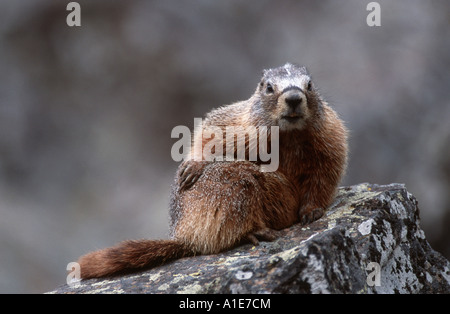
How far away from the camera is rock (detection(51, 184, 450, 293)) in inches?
116

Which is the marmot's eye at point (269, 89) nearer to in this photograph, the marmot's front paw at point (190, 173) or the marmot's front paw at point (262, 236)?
the marmot's front paw at point (190, 173)

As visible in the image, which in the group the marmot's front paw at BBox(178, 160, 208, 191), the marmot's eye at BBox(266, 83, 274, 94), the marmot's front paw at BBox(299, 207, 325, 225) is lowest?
the marmot's front paw at BBox(299, 207, 325, 225)

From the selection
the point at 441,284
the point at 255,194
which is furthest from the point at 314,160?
the point at 441,284

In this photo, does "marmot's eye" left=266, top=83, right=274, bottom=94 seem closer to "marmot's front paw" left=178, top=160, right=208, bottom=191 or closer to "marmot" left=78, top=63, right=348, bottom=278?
"marmot" left=78, top=63, right=348, bottom=278

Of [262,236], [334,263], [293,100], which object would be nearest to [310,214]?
[262,236]

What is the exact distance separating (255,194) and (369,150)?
3902 mm

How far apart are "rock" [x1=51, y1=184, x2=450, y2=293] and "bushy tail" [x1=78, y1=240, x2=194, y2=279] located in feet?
0.30

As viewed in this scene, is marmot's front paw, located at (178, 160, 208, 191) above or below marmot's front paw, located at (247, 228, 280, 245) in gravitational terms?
above

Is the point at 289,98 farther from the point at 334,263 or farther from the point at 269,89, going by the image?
the point at 334,263

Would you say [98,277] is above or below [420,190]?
below

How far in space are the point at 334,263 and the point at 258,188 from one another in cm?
119

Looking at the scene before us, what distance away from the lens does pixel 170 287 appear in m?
3.39

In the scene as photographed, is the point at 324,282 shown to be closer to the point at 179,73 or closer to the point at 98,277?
the point at 98,277

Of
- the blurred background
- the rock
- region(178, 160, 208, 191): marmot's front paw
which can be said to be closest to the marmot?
region(178, 160, 208, 191): marmot's front paw
